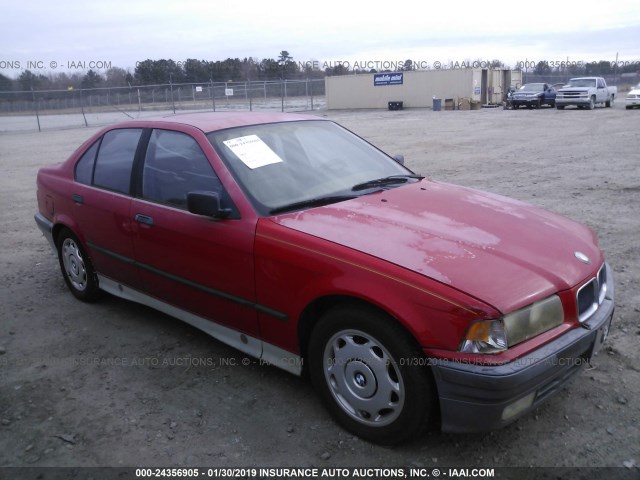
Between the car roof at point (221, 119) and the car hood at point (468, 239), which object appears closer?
the car hood at point (468, 239)

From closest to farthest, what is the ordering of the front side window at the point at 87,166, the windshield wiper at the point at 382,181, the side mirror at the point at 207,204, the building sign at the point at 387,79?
the side mirror at the point at 207,204, the windshield wiper at the point at 382,181, the front side window at the point at 87,166, the building sign at the point at 387,79

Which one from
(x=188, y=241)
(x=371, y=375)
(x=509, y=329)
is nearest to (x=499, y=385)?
(x=509, y=329)

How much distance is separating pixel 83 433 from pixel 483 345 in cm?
213

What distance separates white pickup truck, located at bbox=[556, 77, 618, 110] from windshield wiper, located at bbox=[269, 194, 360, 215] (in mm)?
30610

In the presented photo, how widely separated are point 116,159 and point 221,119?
987 millimetres

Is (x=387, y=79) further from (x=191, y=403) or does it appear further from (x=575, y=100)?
(x=191, y=403)

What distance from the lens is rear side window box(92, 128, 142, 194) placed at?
162 inches

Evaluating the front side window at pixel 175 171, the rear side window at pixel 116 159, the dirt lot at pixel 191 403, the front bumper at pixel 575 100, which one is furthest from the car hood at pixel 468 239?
the front bumper at pixel 575 100

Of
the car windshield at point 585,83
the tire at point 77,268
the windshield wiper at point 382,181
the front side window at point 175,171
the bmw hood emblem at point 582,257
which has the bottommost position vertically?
the tire at point 77,268

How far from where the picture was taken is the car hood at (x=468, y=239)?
8.33 feet

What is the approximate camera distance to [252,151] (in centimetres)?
356

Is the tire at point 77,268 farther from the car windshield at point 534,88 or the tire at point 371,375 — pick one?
the car windshield at point 534,88

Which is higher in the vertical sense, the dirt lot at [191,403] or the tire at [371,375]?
the tire at [371,375]

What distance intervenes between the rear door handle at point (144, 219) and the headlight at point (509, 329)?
2.27m
